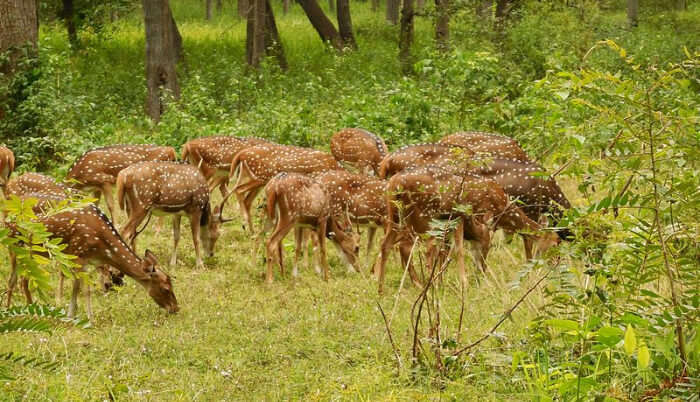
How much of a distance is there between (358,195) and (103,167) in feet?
10.6

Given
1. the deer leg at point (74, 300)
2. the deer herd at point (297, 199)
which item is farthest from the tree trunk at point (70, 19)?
the deer leg at point (74, 300)

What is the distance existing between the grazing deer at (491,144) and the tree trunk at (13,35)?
23.9 ft

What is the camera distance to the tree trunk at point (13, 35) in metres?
14.4

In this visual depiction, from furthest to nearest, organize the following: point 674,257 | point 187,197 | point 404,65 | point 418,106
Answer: point 404,65, point 418,106, point 187,197, point 674,257

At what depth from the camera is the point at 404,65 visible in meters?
22.1

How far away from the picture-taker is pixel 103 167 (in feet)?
36.4

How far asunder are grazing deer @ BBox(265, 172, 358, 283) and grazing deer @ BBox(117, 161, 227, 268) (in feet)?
3.02

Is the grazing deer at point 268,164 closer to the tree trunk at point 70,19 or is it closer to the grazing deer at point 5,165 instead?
the grazing deer at point 5,165

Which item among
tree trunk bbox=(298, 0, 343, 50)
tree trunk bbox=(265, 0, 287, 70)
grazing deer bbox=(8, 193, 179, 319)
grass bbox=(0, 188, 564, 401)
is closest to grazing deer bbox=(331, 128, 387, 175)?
grass bbox=(0, 188, 564, 401)

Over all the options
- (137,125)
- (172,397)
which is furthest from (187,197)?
(137,125)

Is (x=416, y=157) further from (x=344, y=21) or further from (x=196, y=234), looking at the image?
(x=344, y=21)

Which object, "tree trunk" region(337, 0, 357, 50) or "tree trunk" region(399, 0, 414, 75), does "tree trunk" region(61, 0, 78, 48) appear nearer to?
"tree trunk" region(337, 0, 357, 50)

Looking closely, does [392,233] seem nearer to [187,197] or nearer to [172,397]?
[187,197]

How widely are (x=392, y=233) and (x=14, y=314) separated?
5012 millimetres
